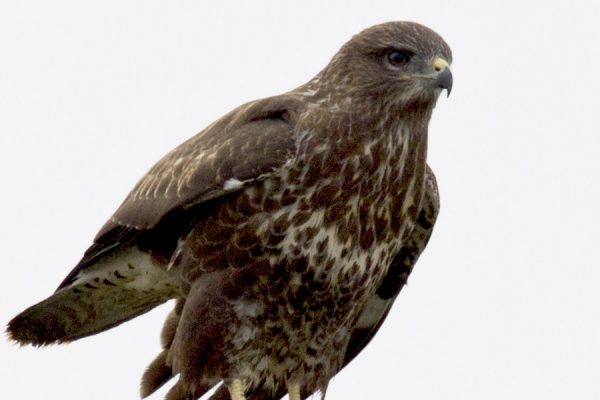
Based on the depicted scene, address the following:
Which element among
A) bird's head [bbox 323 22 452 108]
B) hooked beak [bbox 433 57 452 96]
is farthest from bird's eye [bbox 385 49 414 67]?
hooked beak [bbox 433 57 452 96]

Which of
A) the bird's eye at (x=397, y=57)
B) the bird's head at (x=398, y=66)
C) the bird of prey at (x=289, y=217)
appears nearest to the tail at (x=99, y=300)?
the bird of prey at (x=289, y=217)

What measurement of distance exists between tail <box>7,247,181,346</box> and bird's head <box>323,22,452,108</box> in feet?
5.52

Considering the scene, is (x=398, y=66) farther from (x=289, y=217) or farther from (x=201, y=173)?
(x=201, y=173)

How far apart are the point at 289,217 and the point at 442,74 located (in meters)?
1.25

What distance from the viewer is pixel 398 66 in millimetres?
13328

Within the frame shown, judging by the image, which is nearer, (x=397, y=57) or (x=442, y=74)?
(x=442, y=74)

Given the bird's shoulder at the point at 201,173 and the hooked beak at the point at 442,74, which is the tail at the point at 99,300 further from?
the hooked beak at the point at 442,74

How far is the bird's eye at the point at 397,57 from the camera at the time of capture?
13289 millimetres

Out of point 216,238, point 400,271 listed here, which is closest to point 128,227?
point 216,238

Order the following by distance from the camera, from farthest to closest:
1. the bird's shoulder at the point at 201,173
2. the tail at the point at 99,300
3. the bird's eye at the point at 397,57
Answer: the tail at the point at 99,300 < the bird's eye at the point at 397,57 < the bird's shoulder at the point at 201,173

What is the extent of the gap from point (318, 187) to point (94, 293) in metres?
1.92

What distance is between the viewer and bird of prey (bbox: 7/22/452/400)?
13.0 m

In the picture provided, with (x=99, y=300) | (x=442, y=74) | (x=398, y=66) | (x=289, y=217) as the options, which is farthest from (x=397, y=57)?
(x=99, y=300)

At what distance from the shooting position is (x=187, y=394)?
44.2 ft
